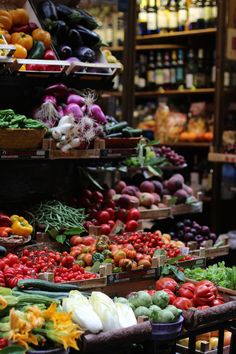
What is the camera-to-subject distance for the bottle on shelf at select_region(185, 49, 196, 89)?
907cm

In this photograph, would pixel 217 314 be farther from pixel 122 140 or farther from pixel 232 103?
pixel 232 103

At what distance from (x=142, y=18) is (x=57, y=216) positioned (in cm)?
481

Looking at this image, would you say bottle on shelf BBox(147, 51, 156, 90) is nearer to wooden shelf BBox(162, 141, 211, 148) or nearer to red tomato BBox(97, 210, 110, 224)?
wooden shelf BBox(162, 141, 211, 148)

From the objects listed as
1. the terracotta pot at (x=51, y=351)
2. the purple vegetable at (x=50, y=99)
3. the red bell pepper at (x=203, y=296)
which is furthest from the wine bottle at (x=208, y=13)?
the terracotta pot at (x=51, y=351)

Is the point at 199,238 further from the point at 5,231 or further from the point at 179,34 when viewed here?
the point at 179,34

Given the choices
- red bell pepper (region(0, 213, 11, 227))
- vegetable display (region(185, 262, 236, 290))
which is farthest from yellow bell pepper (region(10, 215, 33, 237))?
vegetable display (region(185, 262, 236, 290))

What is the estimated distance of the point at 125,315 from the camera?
140 inches

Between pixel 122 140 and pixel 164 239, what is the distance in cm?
81

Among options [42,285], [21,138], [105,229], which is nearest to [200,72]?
[105,229]

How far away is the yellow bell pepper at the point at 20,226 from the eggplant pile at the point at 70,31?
133cm

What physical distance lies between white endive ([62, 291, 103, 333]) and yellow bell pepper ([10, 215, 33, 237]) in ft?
4.27

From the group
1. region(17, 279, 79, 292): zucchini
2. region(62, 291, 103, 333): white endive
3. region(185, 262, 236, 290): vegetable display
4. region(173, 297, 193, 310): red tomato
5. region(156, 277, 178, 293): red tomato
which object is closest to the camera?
region(62, 291, 103, 333): white endive

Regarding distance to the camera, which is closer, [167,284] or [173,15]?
[167,284]

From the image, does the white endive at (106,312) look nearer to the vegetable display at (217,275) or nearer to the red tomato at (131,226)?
the vegetable display at (217,275)
